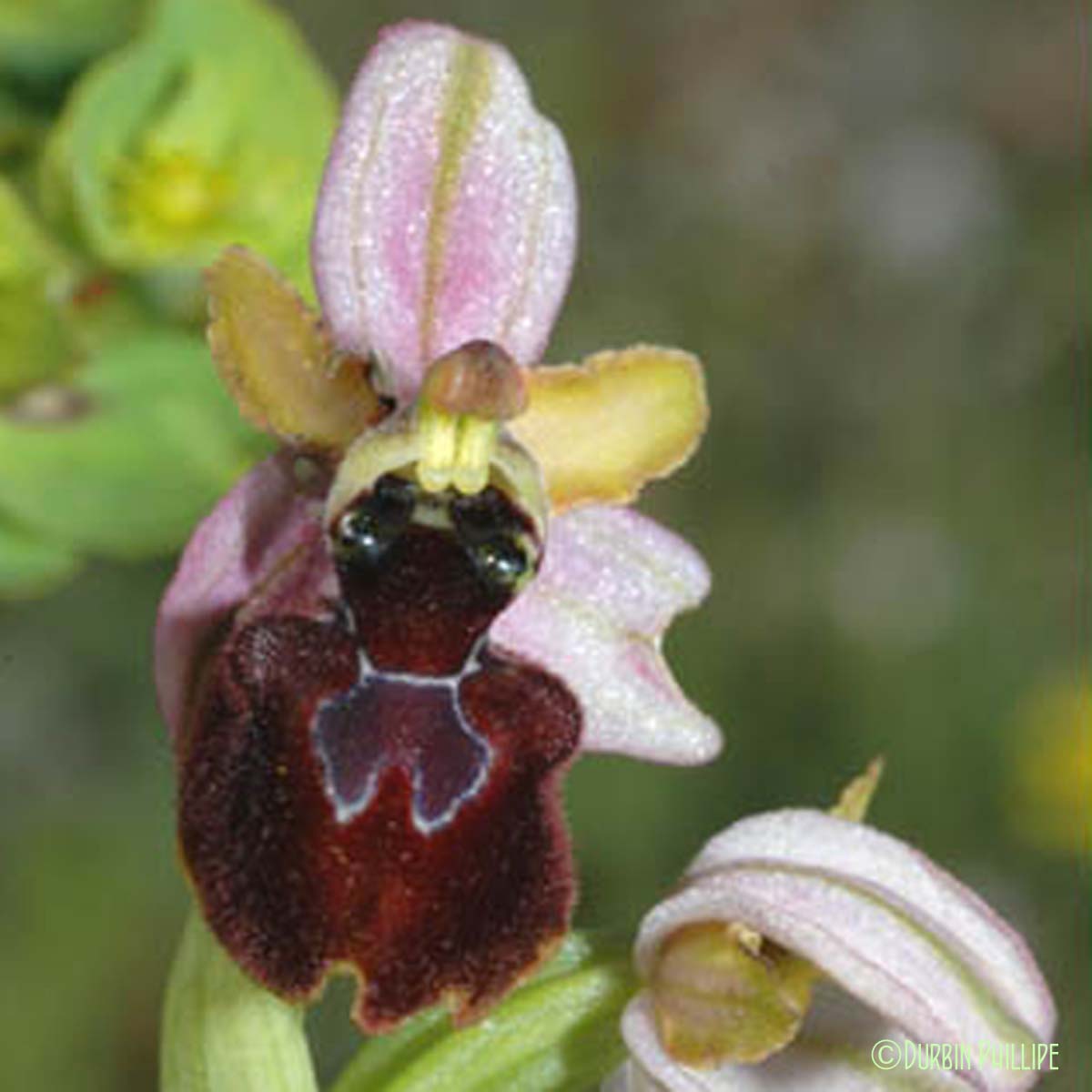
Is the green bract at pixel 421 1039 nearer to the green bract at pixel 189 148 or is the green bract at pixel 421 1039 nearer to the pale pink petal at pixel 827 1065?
the pale pink petal at pixel 827 1065

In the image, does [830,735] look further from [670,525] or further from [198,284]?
[198,284]

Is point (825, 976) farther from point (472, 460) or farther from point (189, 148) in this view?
point (189, 148)

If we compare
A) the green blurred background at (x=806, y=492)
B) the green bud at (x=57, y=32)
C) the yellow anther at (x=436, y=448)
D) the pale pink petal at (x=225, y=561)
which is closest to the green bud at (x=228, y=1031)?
the pale pink petal at (x=225, y=561)

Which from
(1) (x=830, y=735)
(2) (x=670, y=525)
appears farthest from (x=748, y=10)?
(1) (x=830, y=735)

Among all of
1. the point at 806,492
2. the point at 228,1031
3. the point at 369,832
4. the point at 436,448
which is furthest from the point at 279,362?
the point at 806,492

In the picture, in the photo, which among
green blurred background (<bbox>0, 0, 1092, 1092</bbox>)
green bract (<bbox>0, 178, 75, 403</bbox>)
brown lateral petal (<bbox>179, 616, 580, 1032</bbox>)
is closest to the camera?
brown lateral petal (<bbox>179, 616, 580, 1032</bbox>)

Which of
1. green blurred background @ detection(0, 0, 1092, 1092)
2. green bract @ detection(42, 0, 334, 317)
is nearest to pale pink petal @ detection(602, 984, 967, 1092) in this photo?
green bract @ detection(42, 0, 334, 317)

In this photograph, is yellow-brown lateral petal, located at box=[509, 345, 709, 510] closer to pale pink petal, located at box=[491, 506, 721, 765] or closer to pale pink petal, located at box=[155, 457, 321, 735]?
pale pink petal, located at box=[491, 506, 721, 765]

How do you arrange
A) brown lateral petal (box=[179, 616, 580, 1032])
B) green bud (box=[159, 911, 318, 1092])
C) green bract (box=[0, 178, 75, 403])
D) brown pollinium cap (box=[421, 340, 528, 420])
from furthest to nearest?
green bract (box=[0, 178, 75, 403]), green bud (box=[159, 911, 318, 1092]), brown pollinium cap (box=[421, 340, 528, 420]), brown lateral petal (box=[179, 616, 580, 1032])
